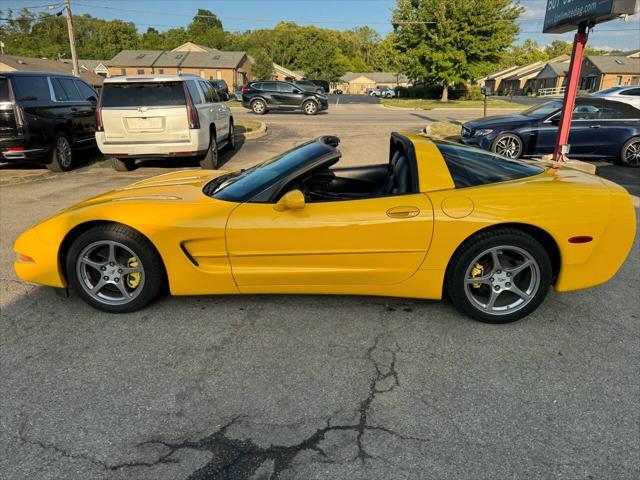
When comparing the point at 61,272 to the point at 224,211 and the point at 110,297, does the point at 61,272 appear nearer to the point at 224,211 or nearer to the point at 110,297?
Result: the point at 110,297

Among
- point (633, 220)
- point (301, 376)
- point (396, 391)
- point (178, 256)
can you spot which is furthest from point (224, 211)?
point (633, 220)

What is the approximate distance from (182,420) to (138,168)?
8.57 metres

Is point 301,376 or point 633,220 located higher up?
point 633,220

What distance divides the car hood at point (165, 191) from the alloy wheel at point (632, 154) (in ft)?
31.4

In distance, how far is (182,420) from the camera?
2328mm

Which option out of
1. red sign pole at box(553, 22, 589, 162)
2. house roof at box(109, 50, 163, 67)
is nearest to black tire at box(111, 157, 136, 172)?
red sign pole at box(553, 22, 589, 162)

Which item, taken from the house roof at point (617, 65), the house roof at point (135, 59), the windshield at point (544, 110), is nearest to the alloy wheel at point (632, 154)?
the windshield at point (544, 110)

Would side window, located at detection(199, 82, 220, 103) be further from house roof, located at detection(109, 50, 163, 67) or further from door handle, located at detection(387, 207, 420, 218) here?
house roof, located at detection(109, 50, 163, 67)

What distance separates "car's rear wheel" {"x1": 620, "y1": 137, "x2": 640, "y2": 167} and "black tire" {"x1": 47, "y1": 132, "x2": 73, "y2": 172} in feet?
38.9

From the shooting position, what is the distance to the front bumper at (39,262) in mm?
3316

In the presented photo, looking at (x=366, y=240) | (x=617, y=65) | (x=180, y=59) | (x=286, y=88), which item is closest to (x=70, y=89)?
(x=366, y=240)

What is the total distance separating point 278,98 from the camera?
23453 mm

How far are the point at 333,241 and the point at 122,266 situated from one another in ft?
5.23

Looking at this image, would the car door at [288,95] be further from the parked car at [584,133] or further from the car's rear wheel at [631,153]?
the car's rear wheel at [631,153]
